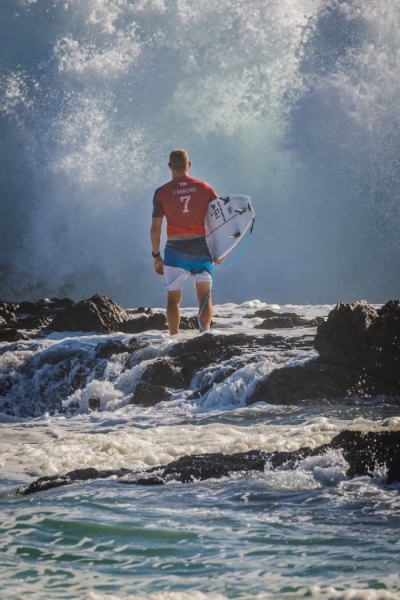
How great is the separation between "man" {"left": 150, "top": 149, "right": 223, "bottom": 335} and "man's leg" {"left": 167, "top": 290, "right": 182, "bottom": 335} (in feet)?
0.04

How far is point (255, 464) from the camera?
18.0 ft

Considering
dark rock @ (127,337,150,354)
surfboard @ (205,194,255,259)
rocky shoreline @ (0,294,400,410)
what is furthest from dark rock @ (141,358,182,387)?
surfboard @ (205,194,255,259)

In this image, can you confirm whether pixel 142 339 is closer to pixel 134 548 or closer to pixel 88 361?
pixel 88 361

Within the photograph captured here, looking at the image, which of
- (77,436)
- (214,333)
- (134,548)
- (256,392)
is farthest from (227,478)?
(214,333)

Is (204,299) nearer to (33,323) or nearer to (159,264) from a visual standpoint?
(159,264)

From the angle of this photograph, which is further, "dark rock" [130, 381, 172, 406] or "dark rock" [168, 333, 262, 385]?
"dark rock" [168, 333, 262, 385]

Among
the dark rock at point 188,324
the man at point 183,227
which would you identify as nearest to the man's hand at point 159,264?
the man at point 183,227

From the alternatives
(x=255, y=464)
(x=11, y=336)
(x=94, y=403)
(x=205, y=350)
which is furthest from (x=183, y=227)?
(x=11, y=336)

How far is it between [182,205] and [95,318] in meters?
4.00

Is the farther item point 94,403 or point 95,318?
point 95,318

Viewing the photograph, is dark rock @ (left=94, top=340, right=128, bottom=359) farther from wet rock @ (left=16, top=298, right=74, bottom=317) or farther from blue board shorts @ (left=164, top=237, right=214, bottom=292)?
wet rock @ (left=16, top=298, right=74, bottom=317)

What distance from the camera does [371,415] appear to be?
24.1 feet

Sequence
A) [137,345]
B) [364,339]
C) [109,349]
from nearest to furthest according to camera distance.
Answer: [364,339], [137,345], [109,349]

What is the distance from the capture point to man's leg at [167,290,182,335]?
9758 millimetres
